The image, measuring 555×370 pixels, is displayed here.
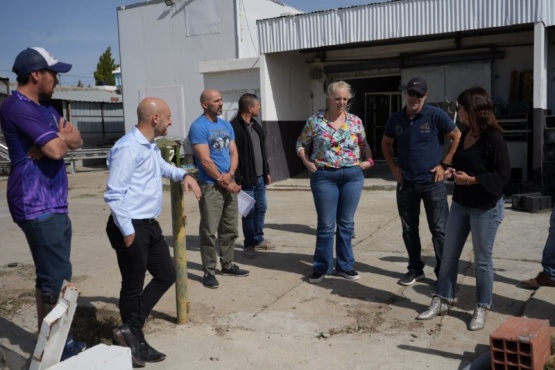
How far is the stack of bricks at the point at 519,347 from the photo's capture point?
10.5ft

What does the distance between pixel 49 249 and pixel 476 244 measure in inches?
120

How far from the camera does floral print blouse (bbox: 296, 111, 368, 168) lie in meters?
5.34

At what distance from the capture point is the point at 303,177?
1541cm

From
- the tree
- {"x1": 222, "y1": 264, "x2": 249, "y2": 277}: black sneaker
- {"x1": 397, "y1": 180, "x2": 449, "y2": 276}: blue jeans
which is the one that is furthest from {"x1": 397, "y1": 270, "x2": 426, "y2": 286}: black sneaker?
the tree

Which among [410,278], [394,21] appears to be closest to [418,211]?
[410,278]

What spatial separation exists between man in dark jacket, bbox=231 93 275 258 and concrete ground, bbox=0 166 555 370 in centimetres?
26

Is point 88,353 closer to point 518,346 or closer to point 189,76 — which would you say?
point 518,346

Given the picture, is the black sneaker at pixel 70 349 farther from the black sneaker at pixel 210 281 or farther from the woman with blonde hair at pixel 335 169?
the woman with blonde hair at pixel 335 169

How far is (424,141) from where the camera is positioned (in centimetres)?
504

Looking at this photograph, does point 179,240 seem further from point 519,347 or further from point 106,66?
point 106,66

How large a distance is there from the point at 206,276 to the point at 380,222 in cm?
377

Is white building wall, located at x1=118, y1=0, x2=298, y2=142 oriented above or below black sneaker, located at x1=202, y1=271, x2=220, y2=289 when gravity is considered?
above

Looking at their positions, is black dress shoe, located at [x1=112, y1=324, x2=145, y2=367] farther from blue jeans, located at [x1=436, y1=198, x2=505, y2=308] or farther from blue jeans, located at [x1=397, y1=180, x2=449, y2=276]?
blue jeans, located at [x1=397, y1=180, x2=449, y2=276]

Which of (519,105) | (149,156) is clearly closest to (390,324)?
(149,156)
